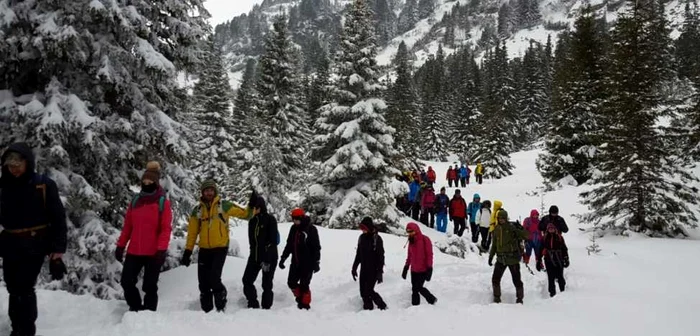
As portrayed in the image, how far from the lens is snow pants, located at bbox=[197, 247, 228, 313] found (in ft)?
21.8

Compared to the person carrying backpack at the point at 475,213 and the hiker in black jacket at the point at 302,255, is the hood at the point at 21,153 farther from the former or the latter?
the person carrying backpack at the point at 475,213

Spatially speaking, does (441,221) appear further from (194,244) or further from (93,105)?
(93,105)

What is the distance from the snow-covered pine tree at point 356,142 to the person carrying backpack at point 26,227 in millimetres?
12977

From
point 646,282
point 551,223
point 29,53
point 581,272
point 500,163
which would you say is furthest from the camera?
point 500,163

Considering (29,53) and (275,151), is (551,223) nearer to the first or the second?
(29,53)

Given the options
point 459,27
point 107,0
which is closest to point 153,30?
point 107,0

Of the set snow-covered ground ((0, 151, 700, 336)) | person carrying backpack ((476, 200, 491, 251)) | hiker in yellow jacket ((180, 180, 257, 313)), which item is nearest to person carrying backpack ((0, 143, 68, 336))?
snow-covered ground ((0, 151, 700, 336))

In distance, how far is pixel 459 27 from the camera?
18800cm

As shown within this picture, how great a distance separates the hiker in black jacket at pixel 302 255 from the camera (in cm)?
770

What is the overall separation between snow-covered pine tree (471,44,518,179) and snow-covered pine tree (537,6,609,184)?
13294 millimetres

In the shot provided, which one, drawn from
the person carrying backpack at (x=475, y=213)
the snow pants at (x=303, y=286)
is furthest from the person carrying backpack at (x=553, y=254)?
the person carrying backpack at (x=475, y=213)

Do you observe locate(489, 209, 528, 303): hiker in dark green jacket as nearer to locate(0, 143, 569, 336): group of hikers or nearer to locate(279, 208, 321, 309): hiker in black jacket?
locate(0, 143, 569, 336): group of hikers

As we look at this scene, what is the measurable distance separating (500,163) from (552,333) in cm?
3593

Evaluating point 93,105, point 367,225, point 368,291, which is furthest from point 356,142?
point 93,105
